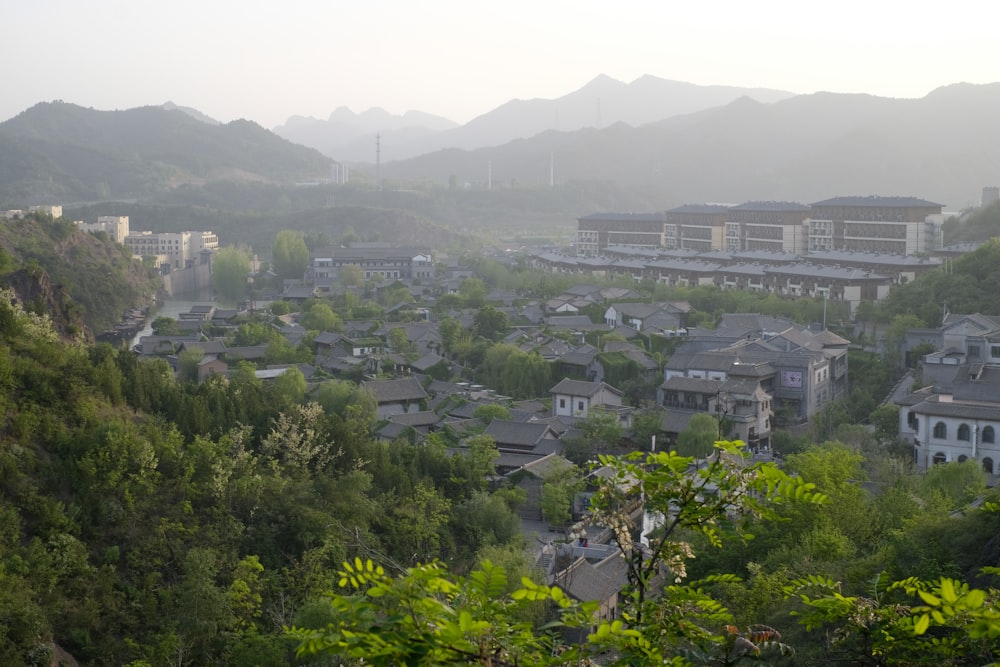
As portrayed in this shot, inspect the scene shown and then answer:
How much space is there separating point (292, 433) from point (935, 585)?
21.4 ft

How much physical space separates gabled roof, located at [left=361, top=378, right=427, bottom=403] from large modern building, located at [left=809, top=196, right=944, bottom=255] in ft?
39.2

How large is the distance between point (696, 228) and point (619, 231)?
10.5 ft

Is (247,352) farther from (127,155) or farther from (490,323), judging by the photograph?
(127,155)

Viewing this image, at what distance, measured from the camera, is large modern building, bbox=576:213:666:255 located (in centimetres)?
2848

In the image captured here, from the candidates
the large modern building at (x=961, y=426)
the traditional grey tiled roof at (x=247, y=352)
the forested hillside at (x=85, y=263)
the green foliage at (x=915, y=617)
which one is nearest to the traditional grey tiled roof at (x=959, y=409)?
the large modern building at (x=961, y=426)

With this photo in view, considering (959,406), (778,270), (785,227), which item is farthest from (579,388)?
(785,227)

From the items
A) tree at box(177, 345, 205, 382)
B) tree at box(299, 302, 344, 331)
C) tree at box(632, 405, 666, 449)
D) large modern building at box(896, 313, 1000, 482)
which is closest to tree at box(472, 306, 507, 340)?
tree at box(299, 302, 344, 331)

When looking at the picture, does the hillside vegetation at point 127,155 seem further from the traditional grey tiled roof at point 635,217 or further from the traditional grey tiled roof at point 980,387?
the traditional grey tiled roof at point 980,387

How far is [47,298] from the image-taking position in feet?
36.9

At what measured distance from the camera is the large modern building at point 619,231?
28.5 meters

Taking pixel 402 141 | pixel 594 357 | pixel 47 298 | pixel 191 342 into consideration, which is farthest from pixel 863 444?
pixel 402 141

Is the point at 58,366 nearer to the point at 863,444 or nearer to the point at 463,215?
the point at 863,444

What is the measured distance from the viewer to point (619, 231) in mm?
29656

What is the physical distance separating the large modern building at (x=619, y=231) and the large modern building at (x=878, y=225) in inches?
223
